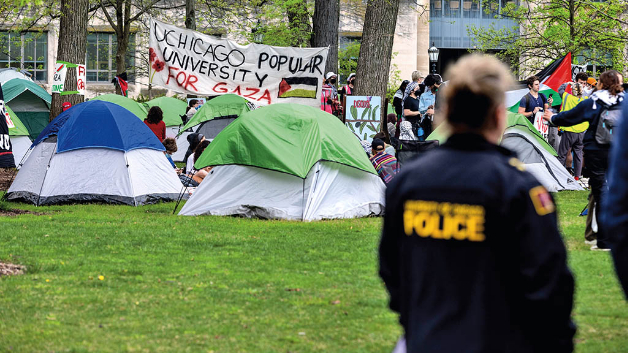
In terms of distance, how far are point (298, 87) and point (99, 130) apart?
370 centimetres

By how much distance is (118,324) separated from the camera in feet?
19.9

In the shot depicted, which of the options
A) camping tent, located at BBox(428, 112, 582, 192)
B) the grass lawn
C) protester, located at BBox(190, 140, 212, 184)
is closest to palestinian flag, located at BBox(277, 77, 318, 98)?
protester, located at BBox(190, 140, 212, 184)

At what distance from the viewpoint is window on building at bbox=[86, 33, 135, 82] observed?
45.5 metres

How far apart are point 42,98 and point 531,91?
19.1m

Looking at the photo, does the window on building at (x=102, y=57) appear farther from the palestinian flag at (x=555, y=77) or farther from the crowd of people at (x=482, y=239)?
the crowd of people at (x=482, y=239)

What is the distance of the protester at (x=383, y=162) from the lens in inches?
535

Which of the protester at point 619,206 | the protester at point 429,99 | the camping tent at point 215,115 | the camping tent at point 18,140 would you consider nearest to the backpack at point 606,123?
the protester at point 619,206

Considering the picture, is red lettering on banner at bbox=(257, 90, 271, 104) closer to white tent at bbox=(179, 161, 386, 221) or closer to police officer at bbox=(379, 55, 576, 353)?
white tent at bbox=(179, 161, 386, 221)

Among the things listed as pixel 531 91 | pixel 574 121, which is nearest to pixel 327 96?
pixel 531 91

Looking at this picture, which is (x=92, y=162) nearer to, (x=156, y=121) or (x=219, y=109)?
(x=156, y=121)

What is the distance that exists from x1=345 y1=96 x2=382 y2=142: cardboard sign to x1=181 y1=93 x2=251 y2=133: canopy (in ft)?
25.2

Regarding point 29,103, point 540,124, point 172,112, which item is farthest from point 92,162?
point 29,103

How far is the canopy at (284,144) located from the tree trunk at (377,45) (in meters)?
4.30

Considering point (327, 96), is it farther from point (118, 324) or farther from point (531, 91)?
point (118, 324)
